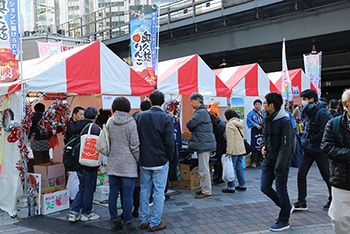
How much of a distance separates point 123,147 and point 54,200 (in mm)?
1834

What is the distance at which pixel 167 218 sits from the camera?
4.43 m

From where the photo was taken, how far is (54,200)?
470 centimetres

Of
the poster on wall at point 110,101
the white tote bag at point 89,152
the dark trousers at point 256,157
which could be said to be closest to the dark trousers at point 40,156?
the poster on wall at point 110,101

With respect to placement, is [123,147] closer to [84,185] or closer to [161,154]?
[161,154]

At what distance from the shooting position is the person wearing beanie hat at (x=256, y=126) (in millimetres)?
8182

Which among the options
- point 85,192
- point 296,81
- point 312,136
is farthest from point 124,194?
point 296,81

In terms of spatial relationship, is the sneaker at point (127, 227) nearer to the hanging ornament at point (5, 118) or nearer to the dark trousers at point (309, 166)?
the hanging ornament at point (5, 118)

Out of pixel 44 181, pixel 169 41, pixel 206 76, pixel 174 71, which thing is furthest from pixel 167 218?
pixel 169 41

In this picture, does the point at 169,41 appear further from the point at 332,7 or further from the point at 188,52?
the point at 332,7

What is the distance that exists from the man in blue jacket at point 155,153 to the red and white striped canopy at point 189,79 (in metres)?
2.72

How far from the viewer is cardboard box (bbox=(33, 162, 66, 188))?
530cm

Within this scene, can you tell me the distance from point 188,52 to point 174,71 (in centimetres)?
1010

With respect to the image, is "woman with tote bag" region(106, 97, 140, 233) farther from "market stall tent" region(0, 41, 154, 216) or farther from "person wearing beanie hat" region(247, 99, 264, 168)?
"person wearing beanie hat" region(247, 99, 264, 168)

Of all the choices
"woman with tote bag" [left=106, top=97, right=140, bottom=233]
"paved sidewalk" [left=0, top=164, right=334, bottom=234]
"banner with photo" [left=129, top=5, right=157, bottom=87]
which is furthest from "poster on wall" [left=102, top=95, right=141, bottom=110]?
"paved sidewalk" [left=0, top=164, right=334, bottom=234]
